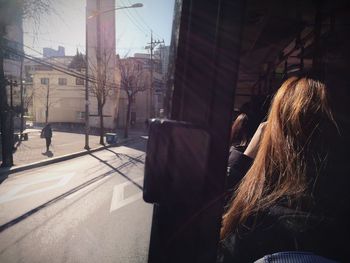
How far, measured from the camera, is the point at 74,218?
638 centimetres

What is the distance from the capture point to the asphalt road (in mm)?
4746

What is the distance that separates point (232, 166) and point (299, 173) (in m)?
1.34

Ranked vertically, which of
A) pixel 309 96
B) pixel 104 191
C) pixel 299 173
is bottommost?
pixel 104 191

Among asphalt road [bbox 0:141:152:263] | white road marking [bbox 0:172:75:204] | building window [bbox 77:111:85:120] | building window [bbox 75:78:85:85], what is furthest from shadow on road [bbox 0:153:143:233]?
building window [bbox 75:78:85:85]

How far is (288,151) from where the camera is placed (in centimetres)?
114

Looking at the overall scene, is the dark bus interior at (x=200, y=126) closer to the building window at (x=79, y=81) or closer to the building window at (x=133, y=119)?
the building window at (x=133, y=119)

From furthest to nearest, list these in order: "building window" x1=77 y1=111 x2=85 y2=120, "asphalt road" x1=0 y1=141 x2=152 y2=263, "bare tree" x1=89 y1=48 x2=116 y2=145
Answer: "building window" x1=77 y1=111 x2=85 y2=120 → "bare tree" x1=89 y1=48 x2=116 y2=145 → "asphalt road" x1=0 y1=141 x2=152 y2=263

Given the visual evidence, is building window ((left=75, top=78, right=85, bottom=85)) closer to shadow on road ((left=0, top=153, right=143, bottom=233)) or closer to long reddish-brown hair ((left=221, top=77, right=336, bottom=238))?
shadow on road ((left=0, top=153, right=143, bottom=233))

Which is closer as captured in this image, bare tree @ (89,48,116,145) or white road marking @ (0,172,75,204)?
white road marking @ (0,172,75,204)

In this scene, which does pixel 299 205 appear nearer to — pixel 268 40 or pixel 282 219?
pixel 282 219

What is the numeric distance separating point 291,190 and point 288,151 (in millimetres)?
152

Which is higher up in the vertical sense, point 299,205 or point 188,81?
point 188,81

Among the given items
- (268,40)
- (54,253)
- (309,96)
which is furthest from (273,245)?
(54,253)

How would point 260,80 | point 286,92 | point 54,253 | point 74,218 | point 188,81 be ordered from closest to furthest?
point 188,81 < point 286,92 < point 54,253 < point 260,80 < point 74,218
